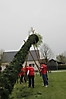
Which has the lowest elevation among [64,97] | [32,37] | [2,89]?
[64,97]

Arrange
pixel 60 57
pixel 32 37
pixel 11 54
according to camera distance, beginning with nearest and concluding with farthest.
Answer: pixel 32 37 < pixel 11 54 < pixel 60 57

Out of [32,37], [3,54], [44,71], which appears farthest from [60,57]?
[44,71]

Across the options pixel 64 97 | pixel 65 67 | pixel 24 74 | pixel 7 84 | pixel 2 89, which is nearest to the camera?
pixel 2 89

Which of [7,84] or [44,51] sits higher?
A: [44,51]

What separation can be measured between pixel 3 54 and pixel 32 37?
54700 mm

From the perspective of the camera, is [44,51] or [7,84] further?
[44,51]

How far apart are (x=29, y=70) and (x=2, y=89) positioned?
10472 millimetres

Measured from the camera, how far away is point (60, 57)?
103562 mm

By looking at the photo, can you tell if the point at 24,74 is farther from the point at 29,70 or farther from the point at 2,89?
the point at 2,89

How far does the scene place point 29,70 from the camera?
54.7 ft

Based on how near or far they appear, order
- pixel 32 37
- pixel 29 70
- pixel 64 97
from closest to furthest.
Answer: pixel 64 97 < pixel 29 70 < pixel 32 37

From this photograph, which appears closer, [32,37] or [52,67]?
[32,37]

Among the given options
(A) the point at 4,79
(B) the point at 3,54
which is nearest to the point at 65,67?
(B) the point at 3,54

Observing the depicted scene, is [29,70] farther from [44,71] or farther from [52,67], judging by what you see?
[52,67]
